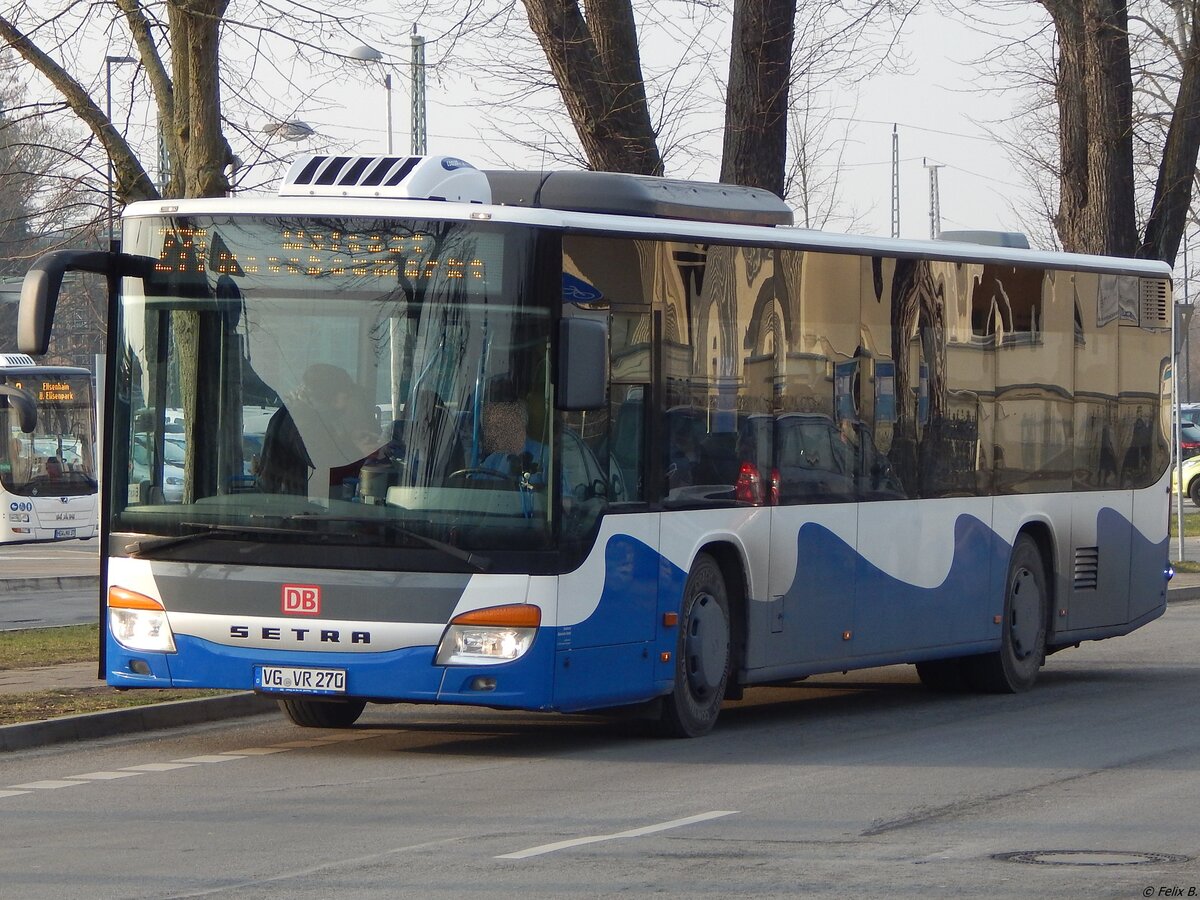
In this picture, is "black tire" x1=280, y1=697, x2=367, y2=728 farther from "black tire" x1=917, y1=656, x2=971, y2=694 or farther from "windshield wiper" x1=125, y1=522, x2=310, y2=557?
"black tire" x1=917, y1=656, x2=971, y2=694

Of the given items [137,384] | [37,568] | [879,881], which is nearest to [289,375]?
[137,384]

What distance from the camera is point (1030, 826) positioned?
9117 mm

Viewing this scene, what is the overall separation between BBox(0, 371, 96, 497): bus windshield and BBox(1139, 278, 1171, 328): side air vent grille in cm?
2578

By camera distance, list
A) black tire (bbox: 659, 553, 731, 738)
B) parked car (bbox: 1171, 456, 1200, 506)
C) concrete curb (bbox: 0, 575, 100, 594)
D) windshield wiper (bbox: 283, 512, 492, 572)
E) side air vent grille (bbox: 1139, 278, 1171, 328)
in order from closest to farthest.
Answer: windshield wiper (bbox: 283, 512, 492, 572), black tire (bbox: 659, 553, 731, 738), side air vent grille (bbox: 1139, 278, 1171, 328), concrete curb (bbox: 0, 575, 100, 594), parked car (bbox: 1171, 456, 1200, 506)

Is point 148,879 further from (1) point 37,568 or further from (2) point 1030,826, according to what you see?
(1) point 37,568

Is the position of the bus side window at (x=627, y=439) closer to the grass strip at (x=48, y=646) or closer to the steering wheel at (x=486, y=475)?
the steering wheel at (x=486, y=475)

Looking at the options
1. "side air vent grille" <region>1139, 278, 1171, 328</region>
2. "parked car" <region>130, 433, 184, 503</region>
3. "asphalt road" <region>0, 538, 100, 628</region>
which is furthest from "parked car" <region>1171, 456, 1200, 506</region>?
"parked car" <region>130, 433, 184, 503</region>

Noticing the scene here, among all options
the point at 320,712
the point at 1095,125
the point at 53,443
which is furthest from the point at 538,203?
the point at 53,443

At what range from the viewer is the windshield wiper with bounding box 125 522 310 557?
35.9 feet

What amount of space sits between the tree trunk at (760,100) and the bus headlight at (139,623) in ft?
30.2

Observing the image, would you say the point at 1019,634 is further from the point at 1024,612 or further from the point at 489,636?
the point at 489,636

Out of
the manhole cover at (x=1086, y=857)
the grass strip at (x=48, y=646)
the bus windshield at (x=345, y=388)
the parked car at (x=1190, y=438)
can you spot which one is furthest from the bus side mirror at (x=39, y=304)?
the parked car at (x=1190, y=438)

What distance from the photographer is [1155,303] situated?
16906mm

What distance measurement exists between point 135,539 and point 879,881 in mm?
4995
